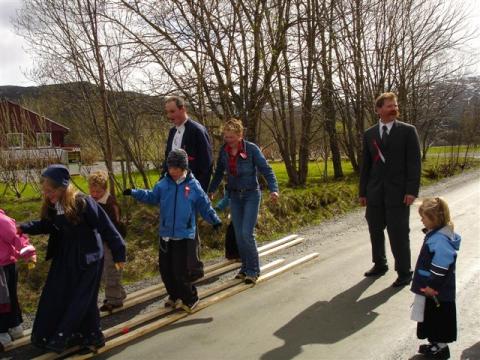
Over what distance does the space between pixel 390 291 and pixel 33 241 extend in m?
5.74

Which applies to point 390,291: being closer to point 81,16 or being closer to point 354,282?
point 354,282

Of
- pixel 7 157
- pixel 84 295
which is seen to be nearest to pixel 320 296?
pixel 84 295

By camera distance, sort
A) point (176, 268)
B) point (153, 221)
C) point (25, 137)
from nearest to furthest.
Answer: point (176, 268), point (153, 221), point (25, 137)

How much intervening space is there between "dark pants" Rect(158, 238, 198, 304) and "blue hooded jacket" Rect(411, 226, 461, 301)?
7.53ft

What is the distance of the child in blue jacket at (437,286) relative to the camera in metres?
3.79

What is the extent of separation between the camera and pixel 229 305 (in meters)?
5.29

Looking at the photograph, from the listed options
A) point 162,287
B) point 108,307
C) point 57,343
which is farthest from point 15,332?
point 162,287

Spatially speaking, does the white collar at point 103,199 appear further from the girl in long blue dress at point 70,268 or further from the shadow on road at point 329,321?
the shadow on road at point 329,321

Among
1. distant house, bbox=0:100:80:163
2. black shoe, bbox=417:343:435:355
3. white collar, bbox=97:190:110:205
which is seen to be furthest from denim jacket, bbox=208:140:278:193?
distant house, bbox=0:100:80:163

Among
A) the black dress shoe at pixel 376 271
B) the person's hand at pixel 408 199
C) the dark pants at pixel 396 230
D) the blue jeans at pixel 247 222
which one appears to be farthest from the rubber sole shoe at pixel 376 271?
the blue jeans at pixel 247 222

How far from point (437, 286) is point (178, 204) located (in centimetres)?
257

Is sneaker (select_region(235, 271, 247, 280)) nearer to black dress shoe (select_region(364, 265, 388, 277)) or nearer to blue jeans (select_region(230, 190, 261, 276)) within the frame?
blue jeans (select_region(230, 190, 261, 276))

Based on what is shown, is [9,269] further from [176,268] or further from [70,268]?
[176,268]

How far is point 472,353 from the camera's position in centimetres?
391
